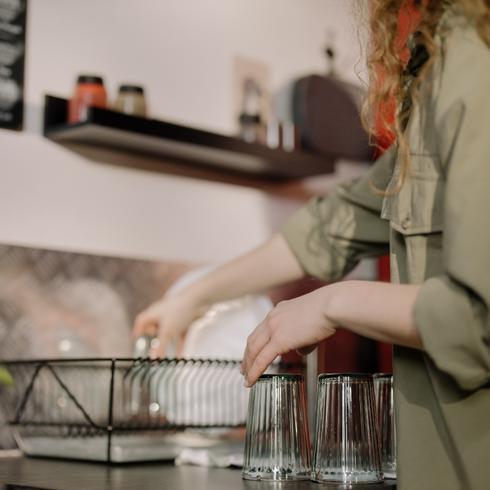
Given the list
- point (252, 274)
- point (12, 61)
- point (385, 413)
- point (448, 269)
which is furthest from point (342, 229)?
point (12, 61)

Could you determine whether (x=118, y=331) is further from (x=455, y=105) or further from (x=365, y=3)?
(x=455, y=105)

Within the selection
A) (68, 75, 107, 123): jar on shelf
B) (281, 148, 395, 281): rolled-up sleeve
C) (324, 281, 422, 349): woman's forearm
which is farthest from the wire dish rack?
(68, 75, 107, 123): jar on shelf

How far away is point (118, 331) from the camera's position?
1.92m

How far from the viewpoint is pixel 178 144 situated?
201 centimetres

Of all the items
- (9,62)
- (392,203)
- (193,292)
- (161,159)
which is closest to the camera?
(392,203)

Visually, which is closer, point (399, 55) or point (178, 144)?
point (399, 55)

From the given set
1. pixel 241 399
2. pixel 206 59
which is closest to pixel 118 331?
pixel 241 399

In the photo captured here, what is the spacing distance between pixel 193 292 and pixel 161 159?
702 mm

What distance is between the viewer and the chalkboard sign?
71.5 inches

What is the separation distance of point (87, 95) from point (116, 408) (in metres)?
0.69

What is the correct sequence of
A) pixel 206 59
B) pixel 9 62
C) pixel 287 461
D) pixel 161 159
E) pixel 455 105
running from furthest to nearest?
pixel 206 59
pixel 161 159
pixel 9 62
pixel 287 461
pixel 455 105

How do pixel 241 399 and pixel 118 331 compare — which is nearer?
pixel 241 399

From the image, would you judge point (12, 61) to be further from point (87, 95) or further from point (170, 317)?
point (170, 317)

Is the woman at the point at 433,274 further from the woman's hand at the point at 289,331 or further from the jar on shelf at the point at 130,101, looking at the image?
the jar on shelf at the point at 130,101
